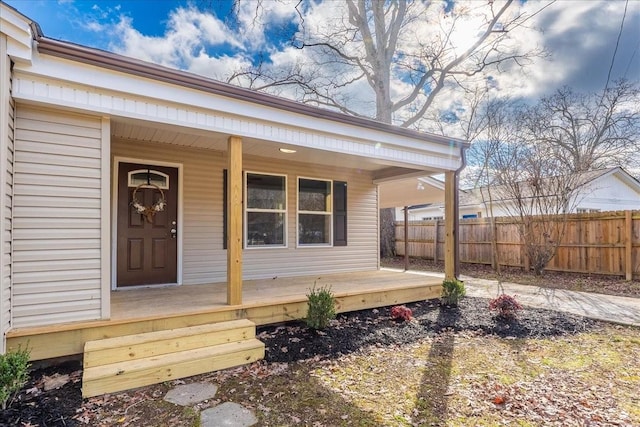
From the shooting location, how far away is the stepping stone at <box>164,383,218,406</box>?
2649 mm

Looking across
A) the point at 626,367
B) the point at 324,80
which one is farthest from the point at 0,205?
the point at 324,80

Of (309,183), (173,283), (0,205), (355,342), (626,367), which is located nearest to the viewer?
(0,205)

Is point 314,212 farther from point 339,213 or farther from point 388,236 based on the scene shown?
point 388,236

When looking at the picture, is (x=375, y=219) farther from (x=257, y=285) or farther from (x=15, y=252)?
(x=15, y=252)

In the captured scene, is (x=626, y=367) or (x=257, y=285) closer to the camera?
(x=626, y=367)

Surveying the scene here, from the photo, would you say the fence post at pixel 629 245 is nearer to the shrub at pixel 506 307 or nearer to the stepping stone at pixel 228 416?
the shrub at pixel 506 307

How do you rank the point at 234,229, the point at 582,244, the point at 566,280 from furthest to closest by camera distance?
the point at 582,244, the point at 566,280, the point at 234,229

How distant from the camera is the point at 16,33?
8.82ft

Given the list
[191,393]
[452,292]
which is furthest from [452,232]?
[191,393]

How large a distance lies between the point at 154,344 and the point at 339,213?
4.67 metres

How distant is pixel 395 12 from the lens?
12891 millimetres

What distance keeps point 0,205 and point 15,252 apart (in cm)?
57

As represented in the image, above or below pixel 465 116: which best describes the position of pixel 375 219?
below

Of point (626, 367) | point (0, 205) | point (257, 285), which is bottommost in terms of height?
point (626, 367)
